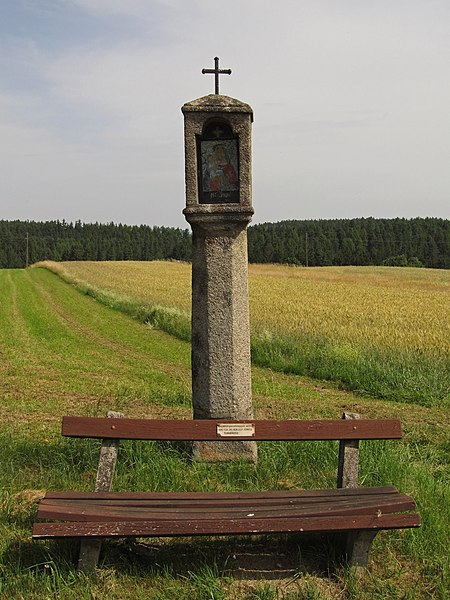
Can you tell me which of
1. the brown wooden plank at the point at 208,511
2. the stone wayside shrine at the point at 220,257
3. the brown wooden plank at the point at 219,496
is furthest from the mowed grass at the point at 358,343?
the brown wooden plank at the point at 208,511

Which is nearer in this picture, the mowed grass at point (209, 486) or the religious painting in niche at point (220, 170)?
the mowed grass at point (209, 486)

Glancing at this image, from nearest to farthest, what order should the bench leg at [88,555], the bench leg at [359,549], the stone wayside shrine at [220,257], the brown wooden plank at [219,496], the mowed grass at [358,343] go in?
the bench leg at [88,555], the bench leg at [359,549], the brown wooden plank at [219,496], the stone wayside shrine at [220,257], the mowed grass at [358,343]

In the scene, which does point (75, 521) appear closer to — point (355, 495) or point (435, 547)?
point (355, 495)

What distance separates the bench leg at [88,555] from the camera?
3.24m

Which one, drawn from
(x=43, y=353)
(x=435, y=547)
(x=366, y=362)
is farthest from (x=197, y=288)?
(x=43, y=353)

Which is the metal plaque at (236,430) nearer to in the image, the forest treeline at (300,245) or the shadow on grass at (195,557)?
the shadow on grass at (195,557)

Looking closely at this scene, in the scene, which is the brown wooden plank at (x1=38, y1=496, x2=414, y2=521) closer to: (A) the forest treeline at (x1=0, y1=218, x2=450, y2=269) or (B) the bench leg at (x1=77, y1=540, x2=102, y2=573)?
(B) the bench leg at (x1=77, y1=540, x2=102, y2=573)

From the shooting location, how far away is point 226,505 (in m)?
3.46

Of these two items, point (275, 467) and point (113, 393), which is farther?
point (113, 393)

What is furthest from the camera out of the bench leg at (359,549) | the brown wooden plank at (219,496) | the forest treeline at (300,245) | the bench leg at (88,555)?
the forest treeline at (300,245)

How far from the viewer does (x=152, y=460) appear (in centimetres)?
486

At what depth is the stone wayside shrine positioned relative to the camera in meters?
5.18

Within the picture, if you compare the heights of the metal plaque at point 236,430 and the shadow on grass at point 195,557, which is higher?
the metal plaque at point 236,430

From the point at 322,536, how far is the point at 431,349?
27.2 ft
